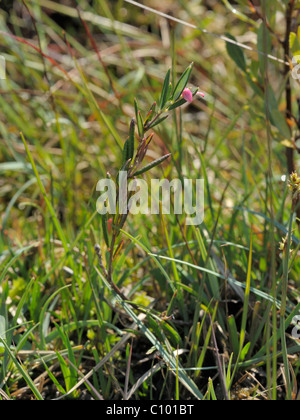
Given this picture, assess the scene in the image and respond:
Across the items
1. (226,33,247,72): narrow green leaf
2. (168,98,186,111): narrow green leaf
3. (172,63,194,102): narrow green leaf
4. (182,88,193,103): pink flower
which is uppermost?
(226,33,247,72): narrow green leaf

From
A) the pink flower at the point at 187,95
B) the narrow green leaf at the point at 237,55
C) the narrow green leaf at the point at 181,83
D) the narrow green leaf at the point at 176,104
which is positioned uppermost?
the narrow green leaf at the point at 237,55

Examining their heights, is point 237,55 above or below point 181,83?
above

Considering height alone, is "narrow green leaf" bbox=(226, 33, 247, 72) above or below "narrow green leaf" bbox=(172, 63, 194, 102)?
above

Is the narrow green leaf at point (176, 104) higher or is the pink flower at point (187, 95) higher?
the pink flower at point (187, 95)

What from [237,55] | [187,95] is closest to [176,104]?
[187,95]

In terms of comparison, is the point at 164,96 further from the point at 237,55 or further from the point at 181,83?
the point at 237,55

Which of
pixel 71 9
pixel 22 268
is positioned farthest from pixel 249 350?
pixel 71 9

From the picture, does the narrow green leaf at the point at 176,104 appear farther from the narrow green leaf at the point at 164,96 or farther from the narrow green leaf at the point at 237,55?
the narrow green leaf at the point at 237,55

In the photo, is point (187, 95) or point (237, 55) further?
point (237, 55)

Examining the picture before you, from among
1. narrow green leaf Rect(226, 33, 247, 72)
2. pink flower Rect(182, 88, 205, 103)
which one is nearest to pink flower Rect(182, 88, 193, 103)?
pink flower Rect(182, 88, 205, 103)

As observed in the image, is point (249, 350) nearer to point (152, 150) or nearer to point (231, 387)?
point (231, 387)

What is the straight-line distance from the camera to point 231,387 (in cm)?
85

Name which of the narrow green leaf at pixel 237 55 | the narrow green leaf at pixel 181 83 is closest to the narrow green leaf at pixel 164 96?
the narrow green leaf at pixel 181 83

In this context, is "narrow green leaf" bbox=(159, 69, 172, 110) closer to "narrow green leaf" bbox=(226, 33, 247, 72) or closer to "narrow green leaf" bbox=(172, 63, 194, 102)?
"narrow green leaf" bbox=(172, 63, 194, 102)
